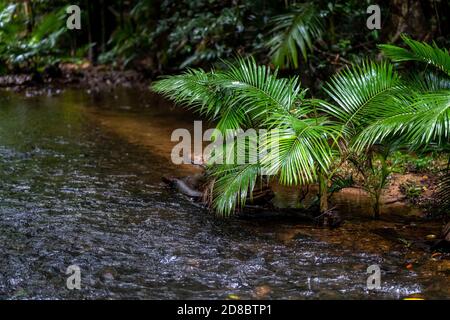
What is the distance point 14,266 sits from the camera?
3.85 metres

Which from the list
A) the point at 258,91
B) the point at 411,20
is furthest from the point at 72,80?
the point at 258,91

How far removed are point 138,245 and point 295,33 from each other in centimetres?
424

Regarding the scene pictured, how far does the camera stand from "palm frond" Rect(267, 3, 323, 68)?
7.29 metres

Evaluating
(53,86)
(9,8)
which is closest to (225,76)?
(53,86)

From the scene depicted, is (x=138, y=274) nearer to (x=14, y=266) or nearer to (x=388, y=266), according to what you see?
(x=14, y=266)

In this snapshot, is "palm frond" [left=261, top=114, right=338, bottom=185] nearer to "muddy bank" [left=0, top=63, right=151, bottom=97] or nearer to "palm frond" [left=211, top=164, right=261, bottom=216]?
"palm frond" [left=211, top=164, right=261, bottom=216]

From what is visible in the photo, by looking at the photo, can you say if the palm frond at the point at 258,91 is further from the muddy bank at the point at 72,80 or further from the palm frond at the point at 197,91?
the muddy bank at the point at 72,80

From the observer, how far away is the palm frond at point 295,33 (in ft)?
23.9

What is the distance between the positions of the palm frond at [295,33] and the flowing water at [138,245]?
1997mm

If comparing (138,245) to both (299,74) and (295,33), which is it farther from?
(299,74)

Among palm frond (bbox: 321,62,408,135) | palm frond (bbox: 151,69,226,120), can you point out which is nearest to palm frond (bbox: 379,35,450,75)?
palm frond (bbox: 321,62,408,135)

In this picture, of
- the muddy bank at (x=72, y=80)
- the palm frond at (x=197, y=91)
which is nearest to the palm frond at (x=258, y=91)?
the palm frond at (x=197, y=91)

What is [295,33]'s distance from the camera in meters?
7.46
